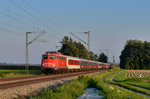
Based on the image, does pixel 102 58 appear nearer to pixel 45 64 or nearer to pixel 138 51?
A: pixel 138 51

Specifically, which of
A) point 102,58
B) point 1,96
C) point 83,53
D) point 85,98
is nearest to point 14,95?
point 1,96

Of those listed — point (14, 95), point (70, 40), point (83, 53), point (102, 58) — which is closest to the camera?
point (14, 95)

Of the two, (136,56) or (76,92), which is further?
(136,56)

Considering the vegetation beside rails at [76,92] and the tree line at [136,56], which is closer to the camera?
the vegetation beside rails at [76,92]

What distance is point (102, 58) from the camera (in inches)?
5999

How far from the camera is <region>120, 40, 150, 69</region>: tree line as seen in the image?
110m

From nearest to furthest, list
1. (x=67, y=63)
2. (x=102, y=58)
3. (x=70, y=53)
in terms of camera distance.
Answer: (x=67, y=63), (x=70, y=53), (x=102, y=58)

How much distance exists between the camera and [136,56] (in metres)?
111

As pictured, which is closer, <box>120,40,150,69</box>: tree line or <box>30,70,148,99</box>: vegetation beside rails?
<box>30,70,148,99</box>: vegetation beside rails

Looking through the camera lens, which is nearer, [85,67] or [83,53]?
[85,67]

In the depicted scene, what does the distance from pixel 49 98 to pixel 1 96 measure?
3162 millimetres

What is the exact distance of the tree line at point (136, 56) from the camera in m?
110

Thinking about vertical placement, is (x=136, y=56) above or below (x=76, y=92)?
above

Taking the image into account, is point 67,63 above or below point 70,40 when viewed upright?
below
